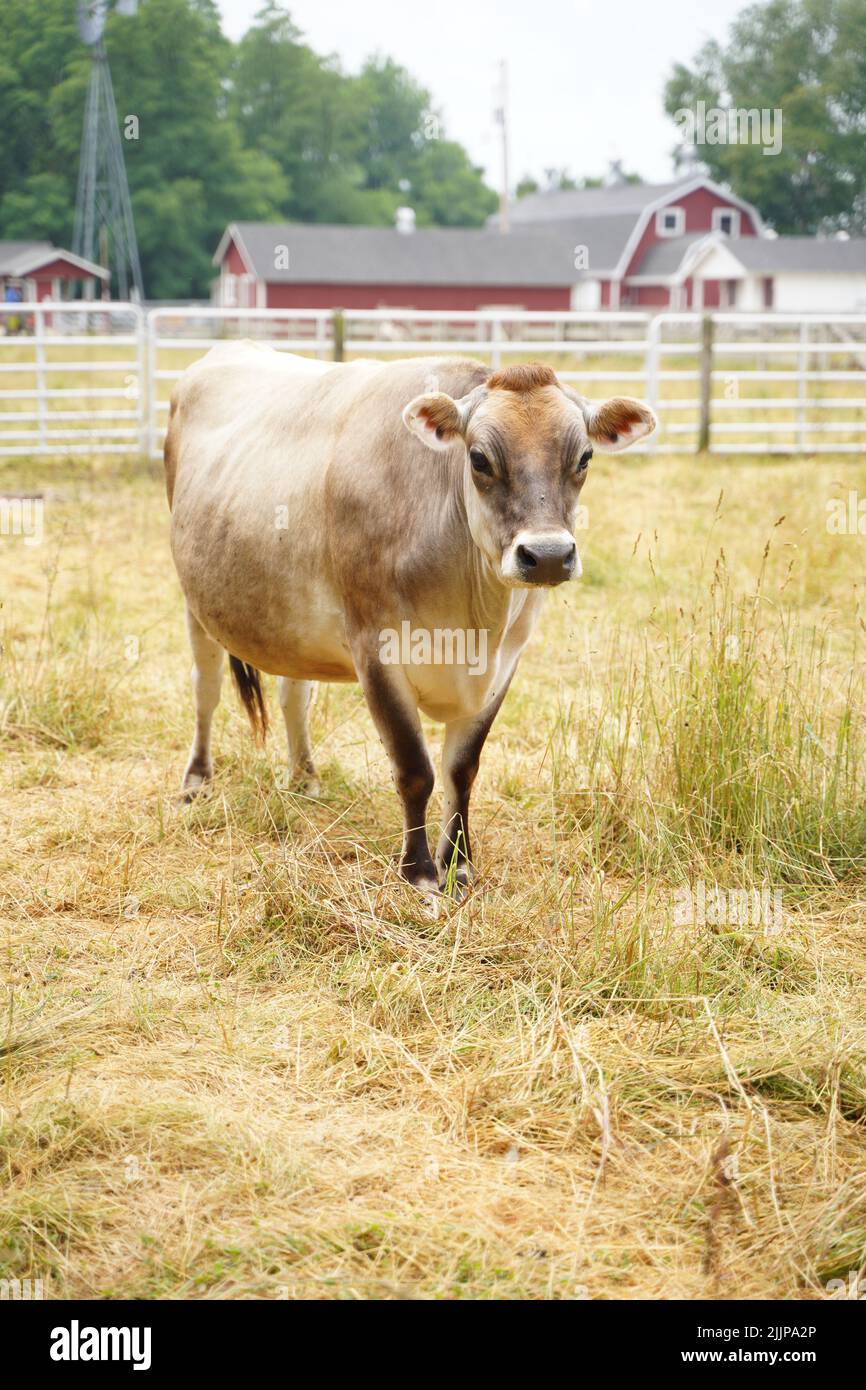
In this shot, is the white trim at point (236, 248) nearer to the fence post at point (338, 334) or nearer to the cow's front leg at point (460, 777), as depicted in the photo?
the fence post at point (338, 334)

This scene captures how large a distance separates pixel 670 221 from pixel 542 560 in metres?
54.6

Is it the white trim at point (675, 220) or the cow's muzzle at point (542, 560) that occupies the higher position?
the white trim at point (675, 220)

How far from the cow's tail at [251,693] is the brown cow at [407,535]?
0.25 meters

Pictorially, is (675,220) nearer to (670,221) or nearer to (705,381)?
(670,221)

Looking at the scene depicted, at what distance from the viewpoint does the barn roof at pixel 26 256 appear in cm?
3716

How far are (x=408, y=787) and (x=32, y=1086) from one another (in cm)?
147

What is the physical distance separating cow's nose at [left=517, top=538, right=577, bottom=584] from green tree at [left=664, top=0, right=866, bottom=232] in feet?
103

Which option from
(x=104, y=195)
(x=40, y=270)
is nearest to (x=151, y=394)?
(x=40, y=270)

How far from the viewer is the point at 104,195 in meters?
38.3

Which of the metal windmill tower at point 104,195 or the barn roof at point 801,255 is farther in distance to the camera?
the barn roof at point 801,255

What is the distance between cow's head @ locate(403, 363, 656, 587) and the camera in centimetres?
367

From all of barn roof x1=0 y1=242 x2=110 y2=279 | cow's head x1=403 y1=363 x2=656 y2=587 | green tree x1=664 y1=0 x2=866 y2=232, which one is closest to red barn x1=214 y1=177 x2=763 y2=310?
green tree x1=664 y1=0 x2=866 y2=232

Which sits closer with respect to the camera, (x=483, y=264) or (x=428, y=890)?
(x=428, y=890)

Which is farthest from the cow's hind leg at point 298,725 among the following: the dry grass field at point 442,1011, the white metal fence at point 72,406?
the white metal fence at point 72,406
